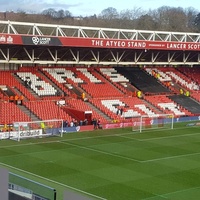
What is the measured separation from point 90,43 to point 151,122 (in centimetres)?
916

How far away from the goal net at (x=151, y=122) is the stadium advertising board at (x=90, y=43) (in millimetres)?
7457

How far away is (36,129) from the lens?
34.0 meters

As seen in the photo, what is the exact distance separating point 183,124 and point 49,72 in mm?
14088

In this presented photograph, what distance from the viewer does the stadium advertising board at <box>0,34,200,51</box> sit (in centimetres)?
3738

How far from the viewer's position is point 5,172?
413 inches

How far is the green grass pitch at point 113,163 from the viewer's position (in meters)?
20.6

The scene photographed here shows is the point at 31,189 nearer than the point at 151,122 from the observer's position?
Yes

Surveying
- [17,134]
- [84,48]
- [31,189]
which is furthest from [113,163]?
[84,48]

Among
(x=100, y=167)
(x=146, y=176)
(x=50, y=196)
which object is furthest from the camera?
(x=100, y=167)

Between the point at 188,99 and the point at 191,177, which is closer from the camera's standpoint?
the point at 191,177

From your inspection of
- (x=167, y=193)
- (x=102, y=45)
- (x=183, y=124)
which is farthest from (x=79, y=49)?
(x=167, y=193)

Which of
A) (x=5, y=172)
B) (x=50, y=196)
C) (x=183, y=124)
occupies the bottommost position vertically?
(x=183, y=124)

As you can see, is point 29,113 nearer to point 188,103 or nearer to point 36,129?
point 36,129

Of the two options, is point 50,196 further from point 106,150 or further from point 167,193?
point 106,150
